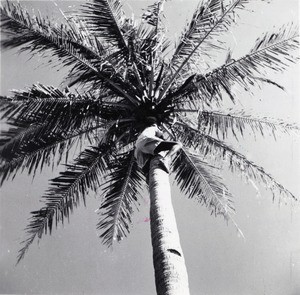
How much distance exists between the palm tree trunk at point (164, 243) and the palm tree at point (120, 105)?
2075mm

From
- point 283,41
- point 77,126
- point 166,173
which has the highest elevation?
point 283,41

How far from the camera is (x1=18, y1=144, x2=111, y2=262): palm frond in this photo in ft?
28.8

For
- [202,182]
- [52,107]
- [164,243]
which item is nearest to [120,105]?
[52,107]

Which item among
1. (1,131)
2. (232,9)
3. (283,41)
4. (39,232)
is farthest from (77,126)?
(283,41)

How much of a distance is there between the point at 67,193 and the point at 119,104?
218 cm

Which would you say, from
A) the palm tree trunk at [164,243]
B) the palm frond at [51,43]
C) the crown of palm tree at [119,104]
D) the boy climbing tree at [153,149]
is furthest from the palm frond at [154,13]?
the palm tree trunk at [164,243]

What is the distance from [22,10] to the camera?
7832mm

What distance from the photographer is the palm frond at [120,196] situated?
9094mm

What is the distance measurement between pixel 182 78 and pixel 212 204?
2.83 m

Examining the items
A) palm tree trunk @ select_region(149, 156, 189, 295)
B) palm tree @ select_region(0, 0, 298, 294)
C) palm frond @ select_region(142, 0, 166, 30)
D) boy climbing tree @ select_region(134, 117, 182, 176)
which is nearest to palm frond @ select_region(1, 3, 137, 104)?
palm tree @ select_region(0, 0, 298, 294)

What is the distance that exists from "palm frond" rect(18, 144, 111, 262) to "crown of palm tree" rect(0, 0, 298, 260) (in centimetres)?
2

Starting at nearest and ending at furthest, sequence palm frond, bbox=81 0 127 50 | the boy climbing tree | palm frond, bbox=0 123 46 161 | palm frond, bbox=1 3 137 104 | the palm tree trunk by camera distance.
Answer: the palm tree trunk
the boy climbing tree
palm frond, bbox=1 3 137 104
palm frond, bbox=81 0 127 50
palm frond, bbox=0 123 46 161

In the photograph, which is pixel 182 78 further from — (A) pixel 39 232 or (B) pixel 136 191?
(A) pixel 39 232

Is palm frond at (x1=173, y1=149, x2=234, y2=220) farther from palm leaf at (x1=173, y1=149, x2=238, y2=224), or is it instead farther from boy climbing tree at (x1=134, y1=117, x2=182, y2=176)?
boy climbing tree at (x1=134, y1=117, x2=182, y2=176)
